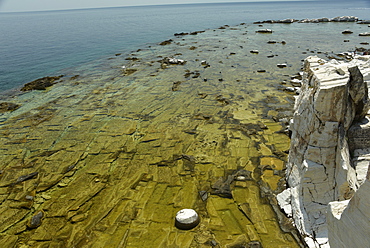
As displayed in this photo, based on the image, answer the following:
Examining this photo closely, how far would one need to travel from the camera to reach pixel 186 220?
24.4ft

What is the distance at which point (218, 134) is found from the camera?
42.6 feet

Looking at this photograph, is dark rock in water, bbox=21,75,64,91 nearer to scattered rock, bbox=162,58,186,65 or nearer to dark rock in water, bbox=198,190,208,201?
scattered rock, bbox=162,58,186,65

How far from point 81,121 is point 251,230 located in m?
13.2

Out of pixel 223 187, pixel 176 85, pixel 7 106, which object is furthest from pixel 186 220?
pixel 7 106

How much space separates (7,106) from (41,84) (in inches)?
220

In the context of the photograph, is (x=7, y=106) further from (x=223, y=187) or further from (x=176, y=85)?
(x=223, y=187)

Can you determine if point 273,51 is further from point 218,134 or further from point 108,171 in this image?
point 108,171

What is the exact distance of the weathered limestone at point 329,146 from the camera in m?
6.09

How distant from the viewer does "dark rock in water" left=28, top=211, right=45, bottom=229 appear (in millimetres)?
7945

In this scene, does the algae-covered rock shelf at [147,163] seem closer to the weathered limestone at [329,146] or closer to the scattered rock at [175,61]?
the weathered limestone at [329,146]

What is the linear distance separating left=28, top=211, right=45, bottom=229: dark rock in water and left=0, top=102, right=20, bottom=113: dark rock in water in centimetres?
1416

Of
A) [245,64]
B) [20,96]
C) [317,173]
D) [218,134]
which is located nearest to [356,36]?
[245,64]

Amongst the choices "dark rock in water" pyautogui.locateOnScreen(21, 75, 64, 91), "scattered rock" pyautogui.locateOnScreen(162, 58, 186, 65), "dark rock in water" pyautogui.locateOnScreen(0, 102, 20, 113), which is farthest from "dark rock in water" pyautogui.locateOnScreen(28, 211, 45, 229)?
"scattered rock" pyautogui.locateOnScreen(162, 58, 186, 65)

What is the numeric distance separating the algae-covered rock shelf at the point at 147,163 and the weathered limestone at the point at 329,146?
0.91 metres
